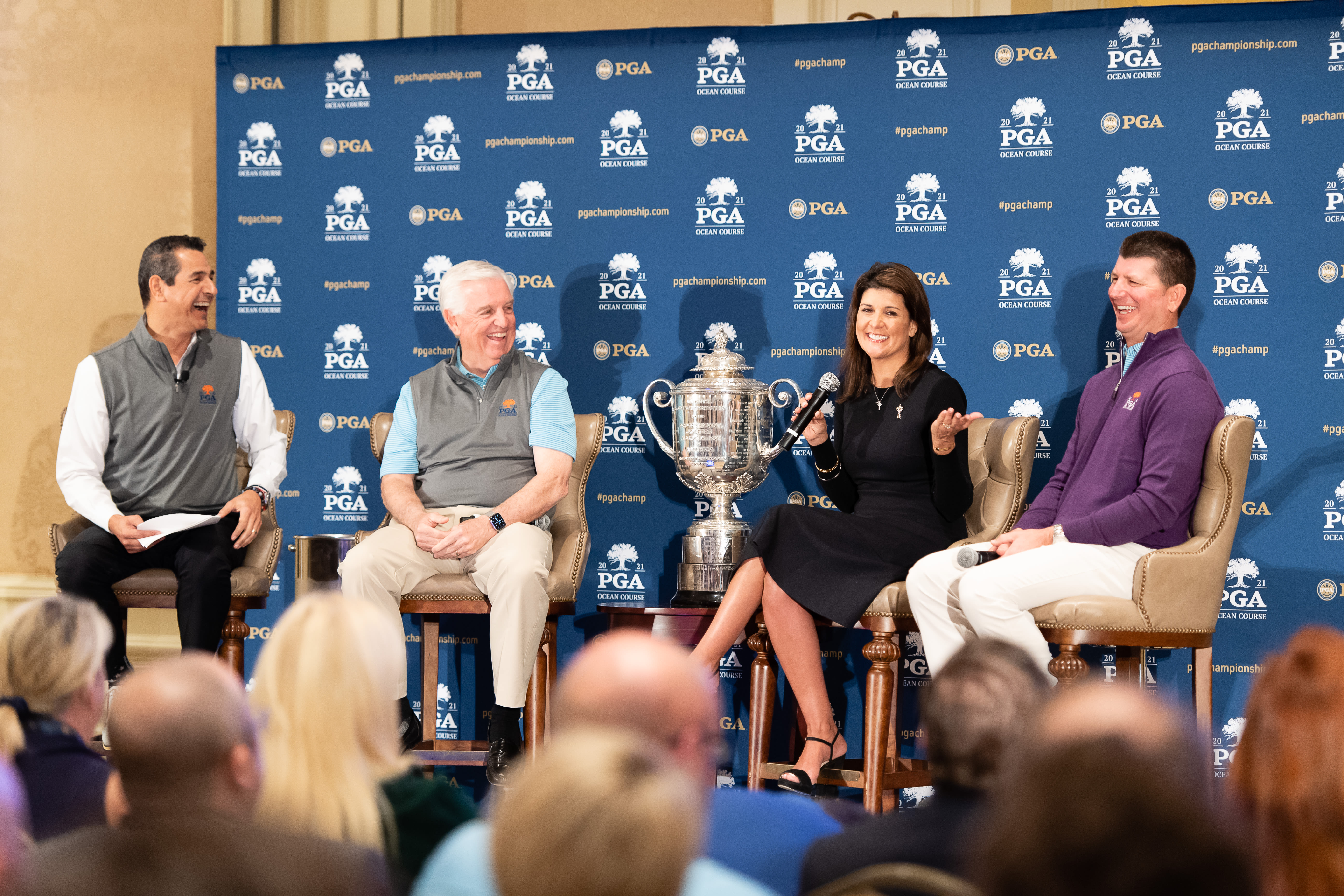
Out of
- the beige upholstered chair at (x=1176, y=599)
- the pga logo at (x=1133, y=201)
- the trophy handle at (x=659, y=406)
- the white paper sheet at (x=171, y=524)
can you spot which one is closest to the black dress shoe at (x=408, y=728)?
the white paper sheet at (x=171, y=524)

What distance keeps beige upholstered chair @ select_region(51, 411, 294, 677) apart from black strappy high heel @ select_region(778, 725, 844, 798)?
1655 mm

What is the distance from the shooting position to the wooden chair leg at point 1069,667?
10.0ft

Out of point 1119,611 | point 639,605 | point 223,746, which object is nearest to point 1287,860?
point 223,746

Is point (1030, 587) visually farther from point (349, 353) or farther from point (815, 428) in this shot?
point (349, 353)

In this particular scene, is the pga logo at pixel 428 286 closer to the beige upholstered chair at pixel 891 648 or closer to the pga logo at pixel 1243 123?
the beige upholstered chair at pixel 891 648

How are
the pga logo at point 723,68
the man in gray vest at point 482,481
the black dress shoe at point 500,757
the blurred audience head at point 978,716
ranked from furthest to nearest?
the pga logo at point 723,68 < the man in gray vest at point 482,481 < the black dress shoe at point 500,757 < the blurred audience head at point 978,716

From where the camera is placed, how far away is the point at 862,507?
3723 millimetres

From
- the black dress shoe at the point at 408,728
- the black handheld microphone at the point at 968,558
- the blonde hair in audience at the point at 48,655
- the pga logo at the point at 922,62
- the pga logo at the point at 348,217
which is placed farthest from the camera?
the pga logo at the point at 348,217

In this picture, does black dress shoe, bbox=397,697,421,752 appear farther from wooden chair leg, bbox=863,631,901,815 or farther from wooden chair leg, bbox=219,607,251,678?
wooden chair leg, bbox=863,631,901,815

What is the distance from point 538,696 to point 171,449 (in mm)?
1391

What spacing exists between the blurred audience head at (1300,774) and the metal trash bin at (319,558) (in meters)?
3.00

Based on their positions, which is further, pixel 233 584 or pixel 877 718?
pixel 233 584

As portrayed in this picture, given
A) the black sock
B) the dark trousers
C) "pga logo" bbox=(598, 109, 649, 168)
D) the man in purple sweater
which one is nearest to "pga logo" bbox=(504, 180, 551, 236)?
"pga logo" bbox=(598, 109, 649, 168)

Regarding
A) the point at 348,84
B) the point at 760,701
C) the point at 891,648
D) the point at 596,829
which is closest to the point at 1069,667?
the point at 891,648
